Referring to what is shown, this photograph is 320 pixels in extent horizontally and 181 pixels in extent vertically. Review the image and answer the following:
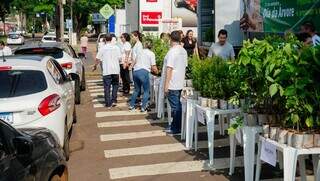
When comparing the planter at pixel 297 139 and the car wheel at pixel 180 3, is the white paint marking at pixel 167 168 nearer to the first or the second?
the planter at pixel 297 139

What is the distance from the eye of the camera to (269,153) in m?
6.08

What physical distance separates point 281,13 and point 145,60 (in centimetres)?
331

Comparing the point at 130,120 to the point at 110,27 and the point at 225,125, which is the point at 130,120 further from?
the point at 110,27

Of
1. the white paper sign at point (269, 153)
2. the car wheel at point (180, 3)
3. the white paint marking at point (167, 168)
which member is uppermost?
the car wheel at point (180, 3)

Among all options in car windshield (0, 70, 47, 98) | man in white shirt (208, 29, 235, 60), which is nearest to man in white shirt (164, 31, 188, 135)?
man in white shirt (208, 29, 235, 60)

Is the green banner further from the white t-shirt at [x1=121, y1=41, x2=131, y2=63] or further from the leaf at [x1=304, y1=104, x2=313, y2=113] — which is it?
the leaf at [x1=304, y1=104, x2=313, y2=113]

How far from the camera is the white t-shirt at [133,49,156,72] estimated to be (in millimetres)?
13102

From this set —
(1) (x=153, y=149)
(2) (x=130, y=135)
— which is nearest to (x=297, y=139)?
(1) (x=153, y=149)

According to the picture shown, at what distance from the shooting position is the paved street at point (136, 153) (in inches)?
306

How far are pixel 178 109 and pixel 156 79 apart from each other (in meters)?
3.03

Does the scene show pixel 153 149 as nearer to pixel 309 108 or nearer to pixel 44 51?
pixel 309 108

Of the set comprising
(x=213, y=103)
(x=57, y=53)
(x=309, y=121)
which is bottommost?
(x=213, y=103)

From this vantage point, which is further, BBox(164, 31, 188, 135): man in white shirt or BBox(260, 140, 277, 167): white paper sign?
BBox(164, 31, 188, 135): man in white shirt

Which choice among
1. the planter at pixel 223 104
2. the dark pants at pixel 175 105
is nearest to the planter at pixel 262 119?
the planter at pixel 223 104
